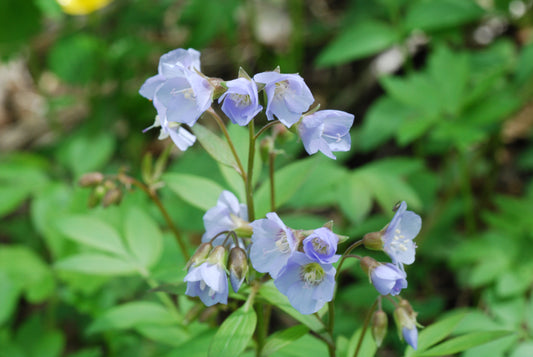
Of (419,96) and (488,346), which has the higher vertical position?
(419,96)

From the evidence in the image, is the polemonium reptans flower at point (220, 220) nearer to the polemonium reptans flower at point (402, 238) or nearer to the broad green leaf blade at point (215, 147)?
the broad green leaf blade at point (215, 147)

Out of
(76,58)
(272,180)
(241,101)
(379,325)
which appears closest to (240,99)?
(241,101)

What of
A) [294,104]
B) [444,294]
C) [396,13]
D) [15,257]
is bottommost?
[444,294]

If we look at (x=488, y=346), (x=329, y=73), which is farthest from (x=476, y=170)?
(x=488, y=346)

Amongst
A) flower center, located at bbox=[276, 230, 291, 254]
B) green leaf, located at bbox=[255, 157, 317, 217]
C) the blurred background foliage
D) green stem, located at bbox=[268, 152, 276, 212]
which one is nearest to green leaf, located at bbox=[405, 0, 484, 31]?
the blurred background foliage

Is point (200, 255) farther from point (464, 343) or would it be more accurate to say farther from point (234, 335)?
point (464, 343)

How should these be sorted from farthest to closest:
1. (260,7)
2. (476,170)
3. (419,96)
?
(260,7)
(476,170)
(419,96)

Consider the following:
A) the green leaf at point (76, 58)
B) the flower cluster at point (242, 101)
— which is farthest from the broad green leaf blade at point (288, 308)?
the green leaf at point (76, 58)

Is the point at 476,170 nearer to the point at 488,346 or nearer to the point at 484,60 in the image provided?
the point at 484,60
